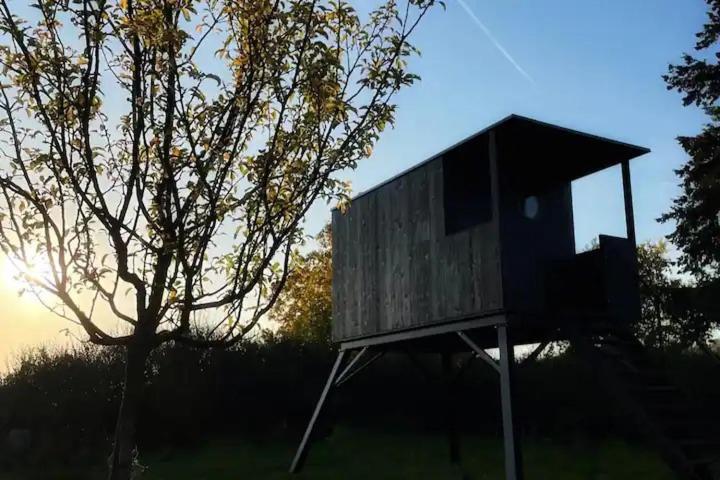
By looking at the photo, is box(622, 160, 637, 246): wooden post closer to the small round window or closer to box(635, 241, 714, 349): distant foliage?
the small round window

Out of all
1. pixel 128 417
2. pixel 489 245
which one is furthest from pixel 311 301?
pixel 128 417

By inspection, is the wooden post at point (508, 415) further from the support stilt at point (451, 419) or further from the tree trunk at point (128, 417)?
the tree trunk at point (128, 417)

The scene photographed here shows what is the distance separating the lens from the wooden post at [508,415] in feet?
32.0

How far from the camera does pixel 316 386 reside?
20047mm

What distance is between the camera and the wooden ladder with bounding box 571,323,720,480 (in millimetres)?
8914

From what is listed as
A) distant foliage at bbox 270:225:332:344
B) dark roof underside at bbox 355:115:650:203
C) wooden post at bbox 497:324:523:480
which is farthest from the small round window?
distant foliage at bbox 270:225:332:344

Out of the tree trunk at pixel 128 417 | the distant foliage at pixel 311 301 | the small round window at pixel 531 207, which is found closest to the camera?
the tree trunk at pixel 128 417

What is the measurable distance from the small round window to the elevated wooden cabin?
0.07ft

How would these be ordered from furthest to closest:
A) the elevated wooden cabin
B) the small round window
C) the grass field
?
the grass field
the small round window
the elevated wooden cabin

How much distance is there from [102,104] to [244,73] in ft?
3.99

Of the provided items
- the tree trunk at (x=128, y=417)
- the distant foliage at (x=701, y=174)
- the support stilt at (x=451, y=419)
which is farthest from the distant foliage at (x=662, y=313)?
→ the tree trunk at (x=128, y=417)

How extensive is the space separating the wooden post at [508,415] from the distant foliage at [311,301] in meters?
18.0

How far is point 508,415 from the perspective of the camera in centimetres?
996

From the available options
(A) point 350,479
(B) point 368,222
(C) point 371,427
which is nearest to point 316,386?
(C) point 371,427
